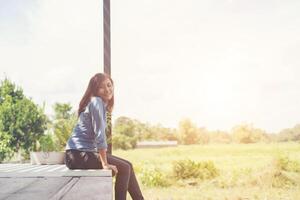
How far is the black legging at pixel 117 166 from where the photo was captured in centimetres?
230

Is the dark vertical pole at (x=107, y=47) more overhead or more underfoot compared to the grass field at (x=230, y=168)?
→ more overhead

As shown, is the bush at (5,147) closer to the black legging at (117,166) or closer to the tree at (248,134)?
the black legging at (117,166)

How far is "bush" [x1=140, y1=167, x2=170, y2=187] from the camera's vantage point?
4.27m

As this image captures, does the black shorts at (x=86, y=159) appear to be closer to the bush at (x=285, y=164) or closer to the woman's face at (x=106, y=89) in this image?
the woman's face at (x=106, y=89)

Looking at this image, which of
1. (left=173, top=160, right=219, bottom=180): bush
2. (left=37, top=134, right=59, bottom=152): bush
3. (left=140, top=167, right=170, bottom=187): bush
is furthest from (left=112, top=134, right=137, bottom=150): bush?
(left=37, top=134, right=59, bottom=152): bush

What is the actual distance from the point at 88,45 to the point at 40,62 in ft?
1.50

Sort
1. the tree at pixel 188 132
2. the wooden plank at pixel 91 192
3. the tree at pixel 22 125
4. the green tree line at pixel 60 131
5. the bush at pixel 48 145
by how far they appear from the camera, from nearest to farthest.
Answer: the wooden plank at pixel 91 192 < the bush at pixel 48 145 < the green tree line at pixel 60 131 < the tree at pixel 22 125 < the tree at pixel 188 132

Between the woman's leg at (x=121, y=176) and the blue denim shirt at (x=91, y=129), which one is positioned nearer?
the blue denim shirt at (x=91, y=129)

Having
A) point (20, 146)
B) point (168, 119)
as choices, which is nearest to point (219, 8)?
point (168, 119)

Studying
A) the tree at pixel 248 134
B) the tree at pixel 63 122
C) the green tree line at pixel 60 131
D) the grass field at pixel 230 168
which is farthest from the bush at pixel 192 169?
the tree at pixel 63 122

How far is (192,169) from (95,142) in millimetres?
2229

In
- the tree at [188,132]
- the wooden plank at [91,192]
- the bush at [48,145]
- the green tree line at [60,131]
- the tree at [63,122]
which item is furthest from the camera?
the tree at [188,132]

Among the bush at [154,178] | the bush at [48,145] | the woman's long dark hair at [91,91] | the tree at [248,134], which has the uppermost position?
the woman's long dark hair at [91,91]

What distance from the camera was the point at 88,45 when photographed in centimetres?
401
